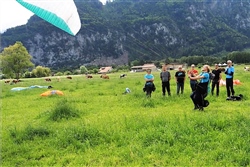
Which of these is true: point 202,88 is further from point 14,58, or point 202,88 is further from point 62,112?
point 14,58

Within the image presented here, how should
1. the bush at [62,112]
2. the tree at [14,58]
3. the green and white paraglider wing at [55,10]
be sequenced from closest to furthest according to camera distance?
the green and white paraglider wing at [55,10], the bush at [62,112], the tree at [14,58]

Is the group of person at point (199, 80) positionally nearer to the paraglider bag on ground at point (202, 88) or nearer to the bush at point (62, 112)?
the paraglider bag on ground at point (202, 88)

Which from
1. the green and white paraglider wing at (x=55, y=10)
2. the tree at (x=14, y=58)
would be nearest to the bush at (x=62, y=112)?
the green and white paraglider wing at (x=55, y=10)

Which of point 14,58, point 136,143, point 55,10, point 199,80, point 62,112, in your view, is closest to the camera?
point 55,10

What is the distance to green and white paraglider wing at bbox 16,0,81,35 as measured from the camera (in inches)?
211

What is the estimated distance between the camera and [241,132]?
700 cm

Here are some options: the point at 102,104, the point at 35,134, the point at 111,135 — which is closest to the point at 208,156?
the point at 111,135

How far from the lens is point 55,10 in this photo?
5531 mm

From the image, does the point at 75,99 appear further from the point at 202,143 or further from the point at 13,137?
the point at 202,143

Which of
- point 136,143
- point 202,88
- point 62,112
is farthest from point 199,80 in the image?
point 136,143

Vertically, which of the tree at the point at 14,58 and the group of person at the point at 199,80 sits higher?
the tree at the point at 14,58

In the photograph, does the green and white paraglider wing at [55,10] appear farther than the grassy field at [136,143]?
No

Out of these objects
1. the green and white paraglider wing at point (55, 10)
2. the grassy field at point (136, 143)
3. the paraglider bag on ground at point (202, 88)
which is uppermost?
the green and white paraglider wing at point (55, 10)

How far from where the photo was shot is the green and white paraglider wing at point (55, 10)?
5348mm
